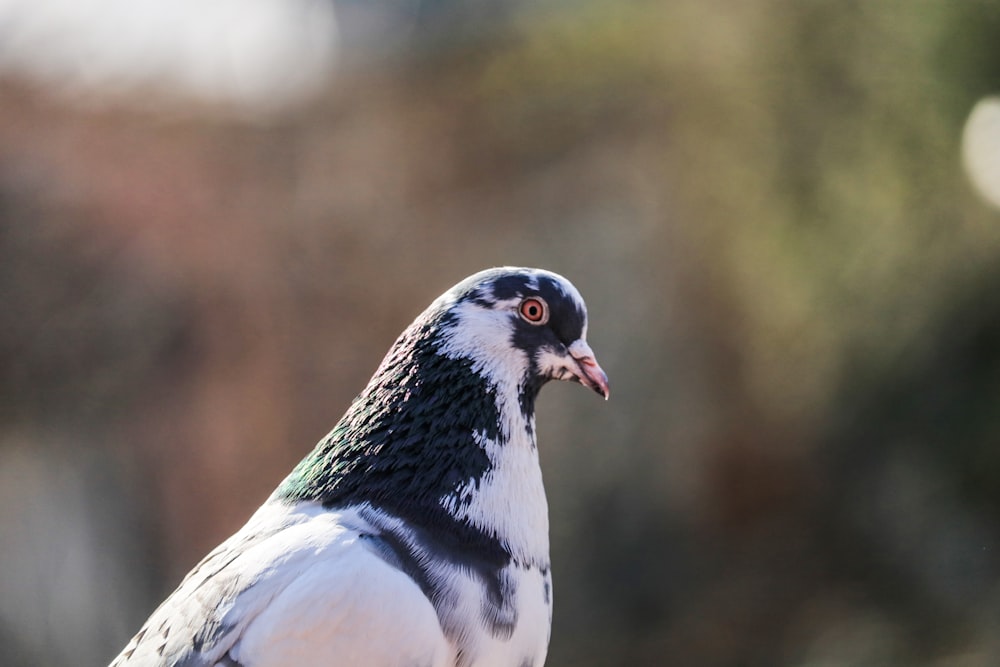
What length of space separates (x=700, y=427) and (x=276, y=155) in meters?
3.82

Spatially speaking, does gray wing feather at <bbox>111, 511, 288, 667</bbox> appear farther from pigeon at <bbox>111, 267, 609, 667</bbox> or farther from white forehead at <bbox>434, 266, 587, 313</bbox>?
white forehead at <bbox>434, 266, 587, 313</bbox>

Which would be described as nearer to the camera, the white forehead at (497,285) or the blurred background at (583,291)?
the white forehead at (497,285)

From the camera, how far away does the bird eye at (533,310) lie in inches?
90.4

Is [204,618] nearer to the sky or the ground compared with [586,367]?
nearer to the ground

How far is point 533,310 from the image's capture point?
230 cm

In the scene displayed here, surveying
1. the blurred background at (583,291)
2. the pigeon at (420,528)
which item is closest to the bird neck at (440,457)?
the pigeon at (420,528)

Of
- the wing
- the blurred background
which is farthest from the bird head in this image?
the blurred background

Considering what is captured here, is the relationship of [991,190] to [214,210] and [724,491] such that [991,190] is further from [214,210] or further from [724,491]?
[214,210]

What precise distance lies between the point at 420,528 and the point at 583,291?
6.20 meters

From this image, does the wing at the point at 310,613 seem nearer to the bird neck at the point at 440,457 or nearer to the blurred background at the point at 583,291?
the bird neck at the point at 440,457

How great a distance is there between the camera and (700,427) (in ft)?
26.8

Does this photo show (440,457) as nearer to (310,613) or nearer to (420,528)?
(420,528)

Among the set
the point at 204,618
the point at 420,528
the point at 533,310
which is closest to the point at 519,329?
the point at 533,310

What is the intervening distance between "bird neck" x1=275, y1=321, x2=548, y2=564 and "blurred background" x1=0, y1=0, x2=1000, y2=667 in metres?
5.06
